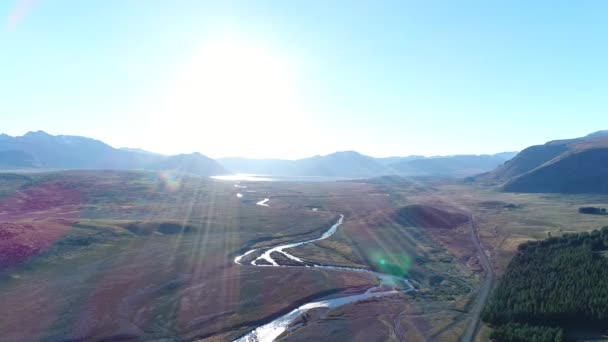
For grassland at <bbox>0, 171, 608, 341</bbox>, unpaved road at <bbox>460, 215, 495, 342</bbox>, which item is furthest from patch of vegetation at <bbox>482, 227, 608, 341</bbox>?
grassland at <bbox>0, 171, 608, 341</bbox>

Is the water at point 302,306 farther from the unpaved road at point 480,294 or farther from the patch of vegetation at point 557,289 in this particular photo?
the patch of vegetation at point 557,289

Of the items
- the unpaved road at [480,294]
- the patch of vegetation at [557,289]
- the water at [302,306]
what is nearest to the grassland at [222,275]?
the unpaved road at [480,294]

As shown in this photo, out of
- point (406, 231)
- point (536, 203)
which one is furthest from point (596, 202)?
point (406, 231)

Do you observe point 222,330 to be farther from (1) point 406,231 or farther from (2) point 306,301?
(1) point 406,231

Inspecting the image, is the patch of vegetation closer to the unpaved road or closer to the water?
the unpaved road

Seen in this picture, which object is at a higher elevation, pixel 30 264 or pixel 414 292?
pixel 30 264

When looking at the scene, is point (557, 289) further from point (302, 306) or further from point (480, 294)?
point (302, 306)
